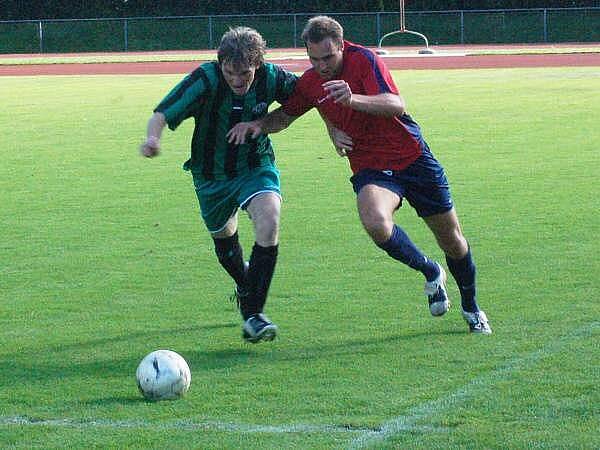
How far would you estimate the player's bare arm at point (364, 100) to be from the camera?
20.5 ft

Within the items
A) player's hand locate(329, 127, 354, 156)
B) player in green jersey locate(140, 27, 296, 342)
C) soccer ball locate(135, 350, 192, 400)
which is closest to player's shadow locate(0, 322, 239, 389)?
soccer ball locate(135, 350, 192, 400)

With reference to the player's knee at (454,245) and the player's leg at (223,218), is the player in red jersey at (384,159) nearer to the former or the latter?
the player's knee at (454,245)

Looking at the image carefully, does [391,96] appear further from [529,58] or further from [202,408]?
Result: [529,58]

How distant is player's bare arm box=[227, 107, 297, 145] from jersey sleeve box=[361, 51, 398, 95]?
0.53 metres

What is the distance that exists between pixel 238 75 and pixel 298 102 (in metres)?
0.59

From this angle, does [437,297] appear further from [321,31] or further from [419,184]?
[321,31]

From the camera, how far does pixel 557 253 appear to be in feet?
29.1

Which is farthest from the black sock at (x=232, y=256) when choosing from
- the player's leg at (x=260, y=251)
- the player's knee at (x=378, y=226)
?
the player's knee at (x=378, y=226)

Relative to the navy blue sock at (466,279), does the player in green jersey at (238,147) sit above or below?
above

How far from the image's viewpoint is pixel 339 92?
6246 mm

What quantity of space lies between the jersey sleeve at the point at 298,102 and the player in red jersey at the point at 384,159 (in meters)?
0.02

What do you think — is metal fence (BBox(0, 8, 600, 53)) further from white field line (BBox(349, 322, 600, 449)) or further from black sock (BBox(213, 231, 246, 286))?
white field line (BBox(349, 322, 600, 449))

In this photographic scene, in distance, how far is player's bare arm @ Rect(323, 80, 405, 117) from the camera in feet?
20.5

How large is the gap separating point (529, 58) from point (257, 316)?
102 ft
